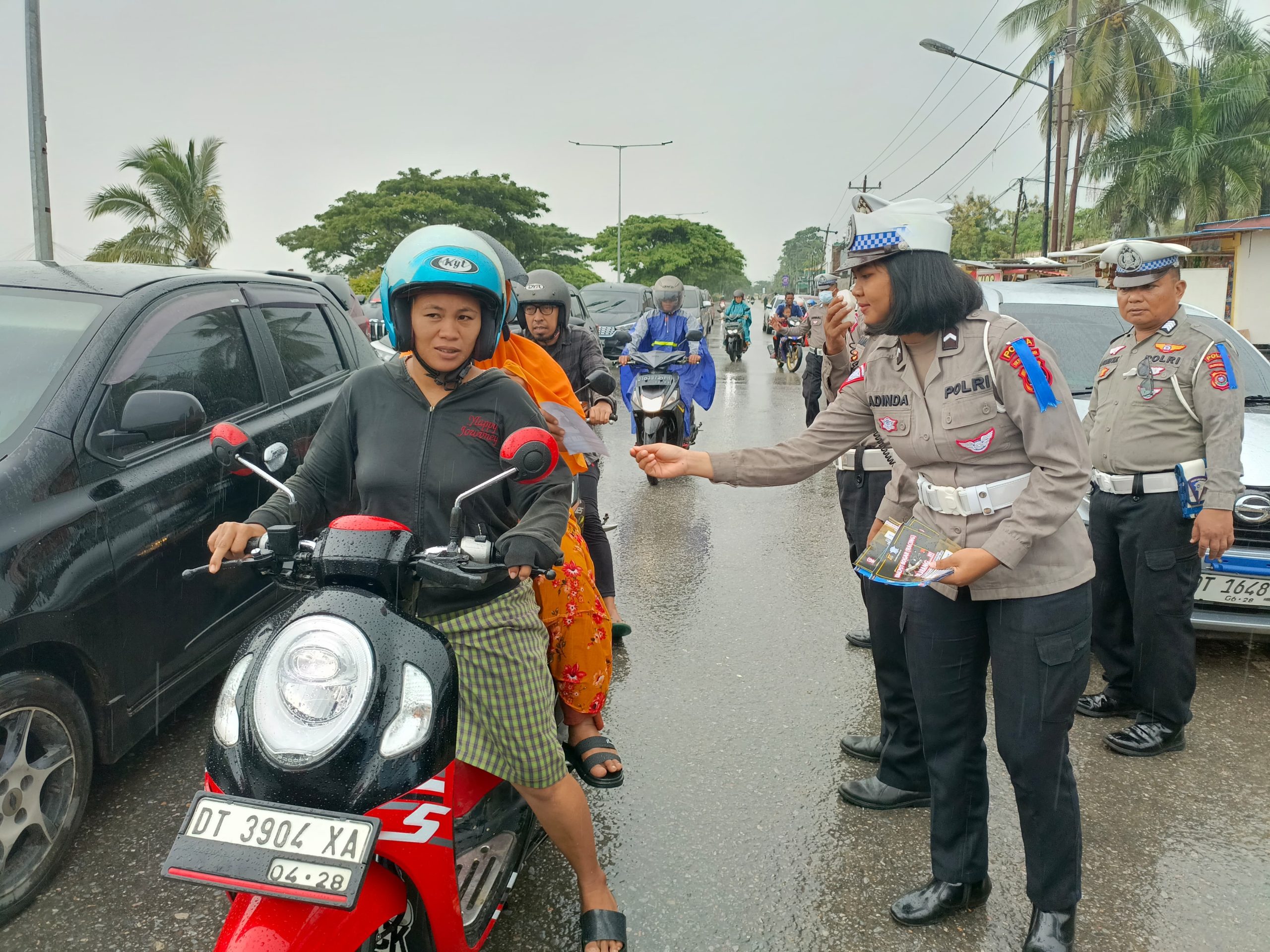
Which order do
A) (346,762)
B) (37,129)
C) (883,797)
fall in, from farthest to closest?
(37,129) < (883,797) < (346,762)

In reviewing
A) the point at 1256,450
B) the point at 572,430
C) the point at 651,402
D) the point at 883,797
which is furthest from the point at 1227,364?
the point at 651,402

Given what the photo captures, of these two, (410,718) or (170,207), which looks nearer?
(410,718)

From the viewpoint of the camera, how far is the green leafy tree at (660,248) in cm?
7150

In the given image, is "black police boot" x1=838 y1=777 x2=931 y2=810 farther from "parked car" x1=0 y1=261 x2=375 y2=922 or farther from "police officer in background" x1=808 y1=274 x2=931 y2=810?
"parked car" x1=0 y1=261 x2=375 y2=922

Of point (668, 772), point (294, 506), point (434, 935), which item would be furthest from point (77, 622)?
point (668, 772)

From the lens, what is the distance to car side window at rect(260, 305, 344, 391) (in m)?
4.57

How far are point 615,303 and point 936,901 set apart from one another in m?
20.1

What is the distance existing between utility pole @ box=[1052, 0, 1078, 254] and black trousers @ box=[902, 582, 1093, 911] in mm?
23585

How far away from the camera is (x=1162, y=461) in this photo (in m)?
3.96

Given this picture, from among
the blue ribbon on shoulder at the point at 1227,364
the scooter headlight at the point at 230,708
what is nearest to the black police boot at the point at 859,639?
the blue ribbon on shoulder at the point at 1227,364

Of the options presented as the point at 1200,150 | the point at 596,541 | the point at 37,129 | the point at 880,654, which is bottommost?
the point at 880,654

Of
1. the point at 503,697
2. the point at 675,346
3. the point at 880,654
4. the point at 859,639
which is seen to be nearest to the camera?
the point at 503,697

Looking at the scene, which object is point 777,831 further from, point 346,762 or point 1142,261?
point 1142,261

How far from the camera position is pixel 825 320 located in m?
3.84
